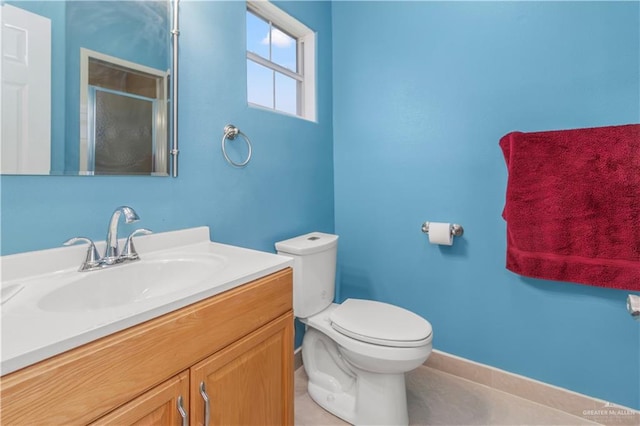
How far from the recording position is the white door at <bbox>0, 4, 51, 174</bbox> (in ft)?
2.48

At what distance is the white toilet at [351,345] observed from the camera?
1156 millimetres

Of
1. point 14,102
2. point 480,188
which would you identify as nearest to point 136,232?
point 14,102

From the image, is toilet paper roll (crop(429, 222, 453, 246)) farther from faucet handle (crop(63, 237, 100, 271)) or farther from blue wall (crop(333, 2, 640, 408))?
faucet handle (crop(63, 237, 100, 271))

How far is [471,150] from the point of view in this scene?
1.52m

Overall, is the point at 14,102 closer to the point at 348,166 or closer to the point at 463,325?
the point at 348,166

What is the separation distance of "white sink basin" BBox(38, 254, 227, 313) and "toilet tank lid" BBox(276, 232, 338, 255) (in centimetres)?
45

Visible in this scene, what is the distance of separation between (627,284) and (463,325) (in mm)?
715

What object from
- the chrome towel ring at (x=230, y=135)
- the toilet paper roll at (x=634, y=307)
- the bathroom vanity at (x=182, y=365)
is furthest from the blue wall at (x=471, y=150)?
the bathroom vanity at (x=182, y=365)

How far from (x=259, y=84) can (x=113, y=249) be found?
113 cm

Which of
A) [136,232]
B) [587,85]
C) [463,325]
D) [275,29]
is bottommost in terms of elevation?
[463,325]

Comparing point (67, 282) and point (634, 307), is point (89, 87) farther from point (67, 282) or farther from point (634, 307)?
point (634, 307)

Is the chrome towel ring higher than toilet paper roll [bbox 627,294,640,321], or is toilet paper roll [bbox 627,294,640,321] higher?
the chrome towel ring

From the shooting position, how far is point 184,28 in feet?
3.67

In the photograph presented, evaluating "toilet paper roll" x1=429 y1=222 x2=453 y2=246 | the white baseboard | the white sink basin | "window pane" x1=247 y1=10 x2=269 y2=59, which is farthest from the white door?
the white baseboard
